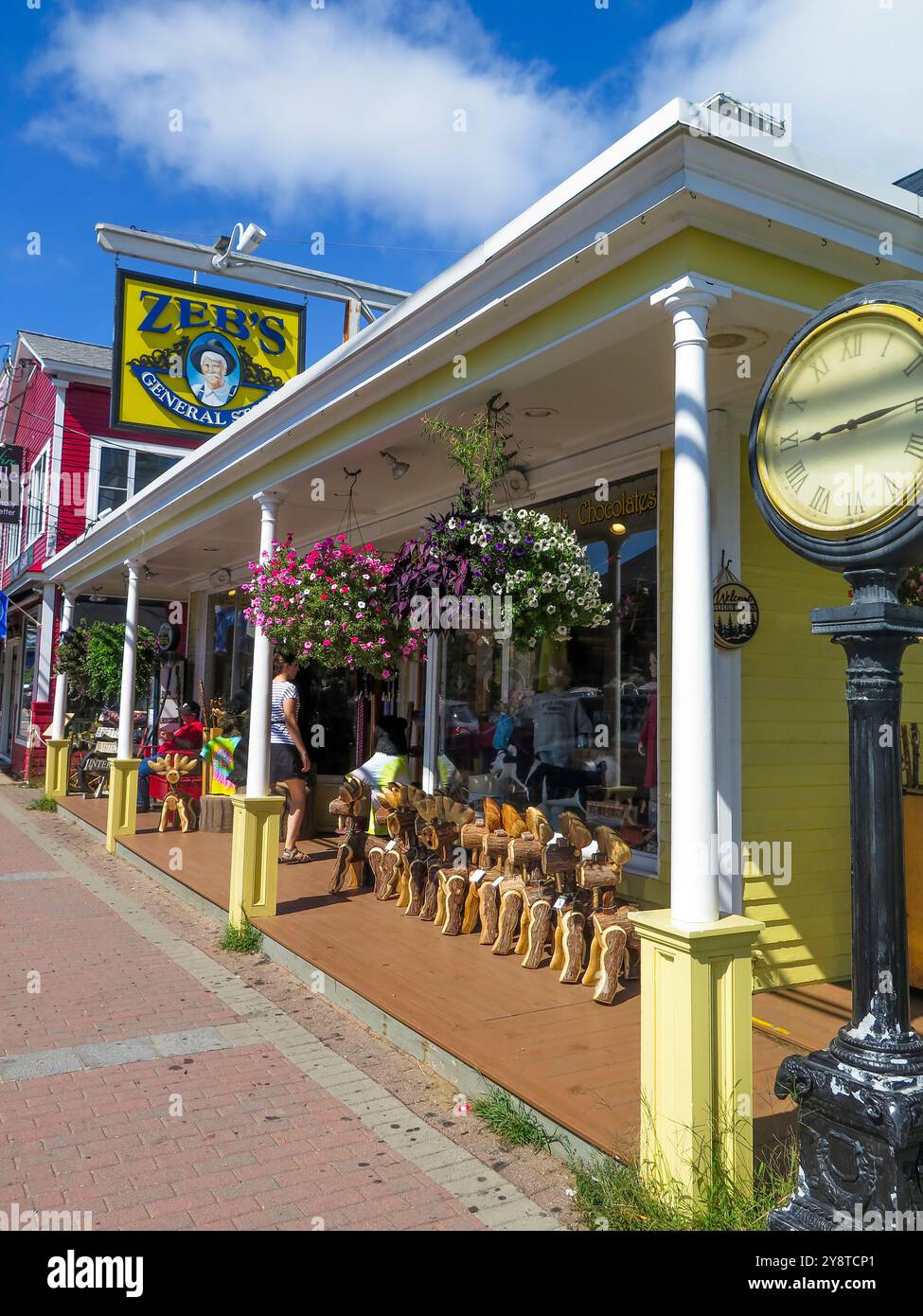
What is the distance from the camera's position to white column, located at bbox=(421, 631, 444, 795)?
318 inches

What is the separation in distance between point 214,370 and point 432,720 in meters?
5.41

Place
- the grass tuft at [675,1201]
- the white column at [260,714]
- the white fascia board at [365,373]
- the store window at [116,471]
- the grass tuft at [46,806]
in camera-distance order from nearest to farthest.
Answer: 1. the grass tuft at [675,1201]
2. the white fascia board at [365,373]
3. the white column at [260,714]
4. the grass tuft at [46,806]
5. the store window at [116,471]

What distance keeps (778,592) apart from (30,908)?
20.0 ft

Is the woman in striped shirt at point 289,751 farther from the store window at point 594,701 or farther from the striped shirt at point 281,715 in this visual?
the store window at point 594,701

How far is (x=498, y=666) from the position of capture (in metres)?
7.36

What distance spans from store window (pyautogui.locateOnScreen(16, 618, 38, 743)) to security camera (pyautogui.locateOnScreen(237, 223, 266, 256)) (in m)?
11.9

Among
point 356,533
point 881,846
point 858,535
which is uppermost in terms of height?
point 356,533

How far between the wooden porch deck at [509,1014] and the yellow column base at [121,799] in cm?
351

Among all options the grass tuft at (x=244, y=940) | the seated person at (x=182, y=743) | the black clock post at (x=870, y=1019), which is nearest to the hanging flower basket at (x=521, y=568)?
the black clock post at (x=870, y=1019)

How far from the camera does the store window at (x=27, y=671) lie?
1877 cm

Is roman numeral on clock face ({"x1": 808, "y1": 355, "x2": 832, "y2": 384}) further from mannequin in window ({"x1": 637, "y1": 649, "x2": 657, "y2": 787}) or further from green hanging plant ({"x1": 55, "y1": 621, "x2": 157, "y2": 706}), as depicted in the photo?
green hanging plant ({"x1": 55, "y1": 621, "x2": 157, "y2": 706})

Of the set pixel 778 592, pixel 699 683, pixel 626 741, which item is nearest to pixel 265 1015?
pixel 626 741

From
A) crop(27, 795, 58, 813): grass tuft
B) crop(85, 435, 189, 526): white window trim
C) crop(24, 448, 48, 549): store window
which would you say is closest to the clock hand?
crop(27, 795, 58, 813): grass tuft
